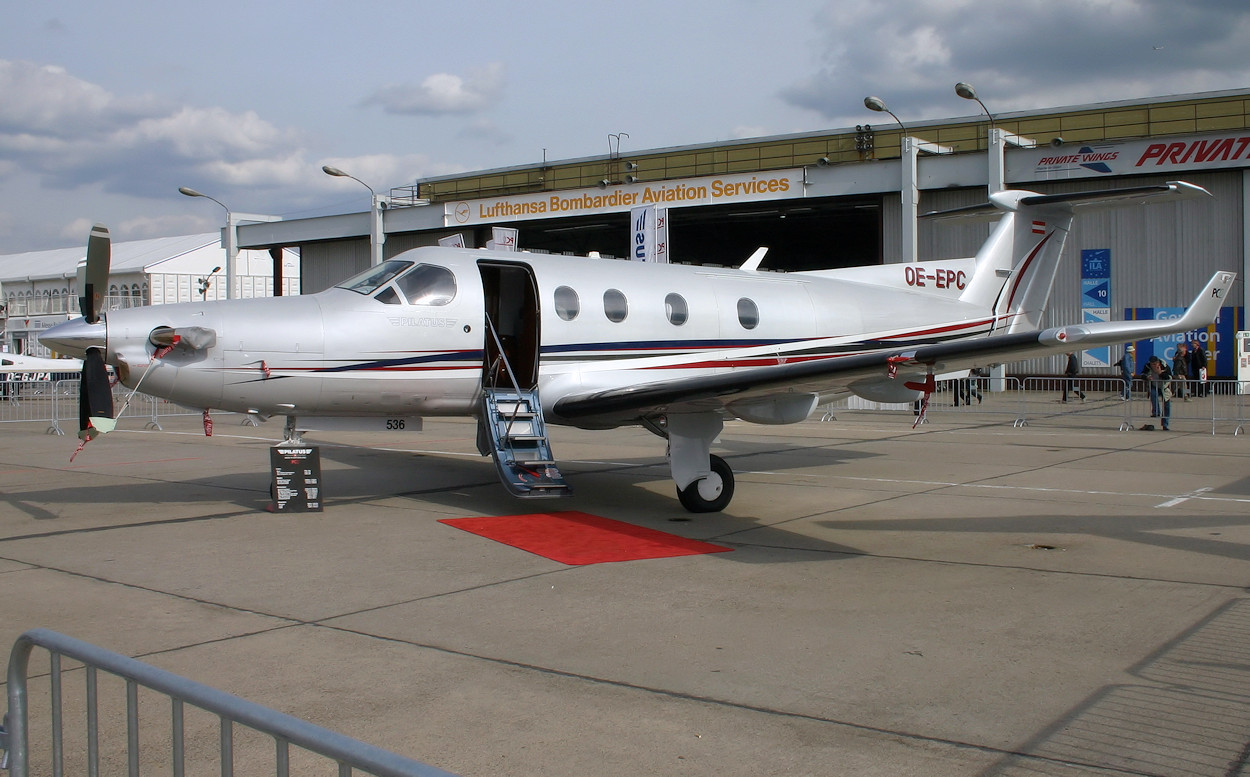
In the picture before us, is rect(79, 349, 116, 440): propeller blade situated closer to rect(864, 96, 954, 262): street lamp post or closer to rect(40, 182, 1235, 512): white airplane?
rect(40, 182, 1235, 512): white airplane

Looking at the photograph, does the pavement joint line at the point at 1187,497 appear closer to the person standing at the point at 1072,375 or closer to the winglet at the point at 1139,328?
the winglet at the point at 1139,328

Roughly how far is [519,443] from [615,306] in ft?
7.07

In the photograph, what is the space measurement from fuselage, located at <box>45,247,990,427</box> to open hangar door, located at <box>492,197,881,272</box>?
2341 cm

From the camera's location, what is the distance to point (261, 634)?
5910 mm

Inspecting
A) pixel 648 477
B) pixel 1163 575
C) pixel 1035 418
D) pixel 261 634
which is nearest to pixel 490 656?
pixel 261 634

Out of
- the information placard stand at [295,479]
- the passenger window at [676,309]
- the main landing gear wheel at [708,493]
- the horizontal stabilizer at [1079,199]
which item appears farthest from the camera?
the passenger window at [676,309]

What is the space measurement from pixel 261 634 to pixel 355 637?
0.60 meters

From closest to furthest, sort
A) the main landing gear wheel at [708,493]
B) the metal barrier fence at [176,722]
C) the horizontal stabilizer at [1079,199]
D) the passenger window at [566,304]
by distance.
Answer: the metal barrier fence at [176,722] < the main landing gear wheel at [708,493] < the passenger window at [566,304] < the horizontal stabilizer at [1079,199]

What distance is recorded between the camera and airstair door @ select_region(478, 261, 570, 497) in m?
9.65

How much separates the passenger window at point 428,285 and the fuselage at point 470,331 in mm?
14

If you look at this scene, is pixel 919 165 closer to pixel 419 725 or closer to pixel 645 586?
pixel 645 586

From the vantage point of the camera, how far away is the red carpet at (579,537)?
27.3 feet

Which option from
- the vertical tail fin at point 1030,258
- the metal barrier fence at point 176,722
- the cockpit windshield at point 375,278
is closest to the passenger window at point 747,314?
the cockpit windshield at point 375,278

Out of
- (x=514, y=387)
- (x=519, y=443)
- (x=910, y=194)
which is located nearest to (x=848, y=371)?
(x=519, y=443)
